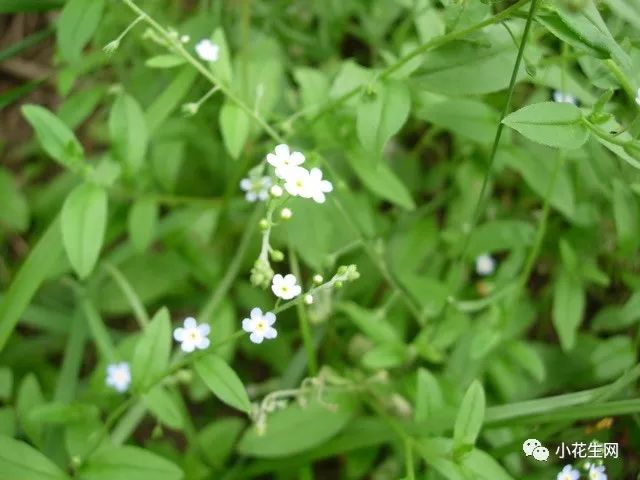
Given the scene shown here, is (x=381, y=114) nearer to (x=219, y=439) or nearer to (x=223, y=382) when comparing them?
(x=223, y=382)

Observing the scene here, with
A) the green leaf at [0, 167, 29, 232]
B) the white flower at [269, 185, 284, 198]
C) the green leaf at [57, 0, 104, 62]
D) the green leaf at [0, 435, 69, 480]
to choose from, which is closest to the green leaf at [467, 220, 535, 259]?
the white flower at [269, 185, 284, 198]

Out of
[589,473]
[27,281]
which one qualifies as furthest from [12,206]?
[589,473]

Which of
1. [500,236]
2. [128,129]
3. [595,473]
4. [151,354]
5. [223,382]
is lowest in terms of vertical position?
[595,473]

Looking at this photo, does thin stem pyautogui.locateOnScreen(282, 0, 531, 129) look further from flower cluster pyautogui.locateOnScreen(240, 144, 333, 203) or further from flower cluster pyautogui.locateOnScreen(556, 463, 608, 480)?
Answer: flower cluster pyautogui.locateOnScreen(556, 463, 608, 480)

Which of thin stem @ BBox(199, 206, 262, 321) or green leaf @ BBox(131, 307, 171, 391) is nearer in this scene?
green leaf @ BBox(131, 307, 171, 391)

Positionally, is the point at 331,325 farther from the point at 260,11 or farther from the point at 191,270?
the point at 260,11

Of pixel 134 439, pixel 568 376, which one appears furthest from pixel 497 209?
pixel 134 439
